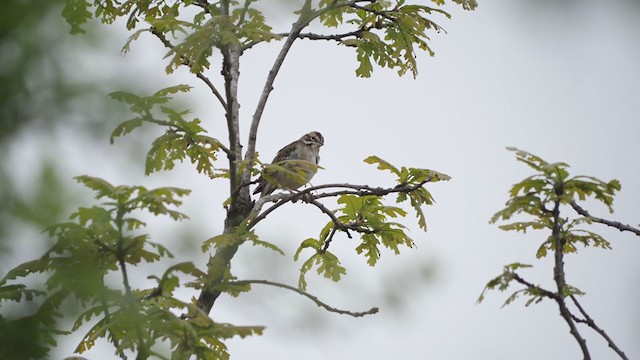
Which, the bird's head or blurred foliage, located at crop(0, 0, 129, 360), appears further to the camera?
the bird's head

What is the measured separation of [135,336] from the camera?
12.7 ft

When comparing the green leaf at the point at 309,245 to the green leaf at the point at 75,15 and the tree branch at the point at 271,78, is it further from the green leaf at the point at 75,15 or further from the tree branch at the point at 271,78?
the green leaf at the point at 75,15

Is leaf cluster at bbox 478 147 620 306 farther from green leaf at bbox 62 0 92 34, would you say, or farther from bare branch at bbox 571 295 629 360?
green leaf at bbox 62 0 92 34

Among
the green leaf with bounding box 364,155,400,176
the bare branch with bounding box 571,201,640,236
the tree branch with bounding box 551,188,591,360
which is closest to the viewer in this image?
the tree branch with bounding box 551,188,591,360

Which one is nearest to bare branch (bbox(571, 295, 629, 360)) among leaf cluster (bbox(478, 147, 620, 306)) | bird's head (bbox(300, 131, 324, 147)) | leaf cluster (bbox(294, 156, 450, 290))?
leaf cluster (bbox(478, 147, 620, 306))

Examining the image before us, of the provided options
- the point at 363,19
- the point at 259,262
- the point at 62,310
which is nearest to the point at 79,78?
the point at 62,310

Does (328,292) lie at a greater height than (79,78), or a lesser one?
greater

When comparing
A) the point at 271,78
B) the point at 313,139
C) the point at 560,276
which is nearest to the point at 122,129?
the point at 560,276

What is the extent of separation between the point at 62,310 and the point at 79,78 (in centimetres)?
117

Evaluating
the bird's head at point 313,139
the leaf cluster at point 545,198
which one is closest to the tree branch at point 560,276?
the leaf cluster at point 545,198

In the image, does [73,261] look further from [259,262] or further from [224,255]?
[224,255]

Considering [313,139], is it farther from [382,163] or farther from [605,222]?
[605,222]

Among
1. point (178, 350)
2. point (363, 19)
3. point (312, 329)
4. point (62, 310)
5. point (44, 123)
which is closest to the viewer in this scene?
point (44, 123)

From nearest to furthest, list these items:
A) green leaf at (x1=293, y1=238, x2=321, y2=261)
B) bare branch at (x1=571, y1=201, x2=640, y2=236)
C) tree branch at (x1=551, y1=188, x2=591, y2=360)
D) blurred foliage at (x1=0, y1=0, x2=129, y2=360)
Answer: blurred foliage at (x1=0, y1=0, x2=129, y2=360) → tree branch at (x1=551, y1=188, x2=591, y2=360) → bare branch at (x1=571, y1=201, x2=640, y2=236) → green leaf at (x1=293, y1=238, x2=321, y2=261)
